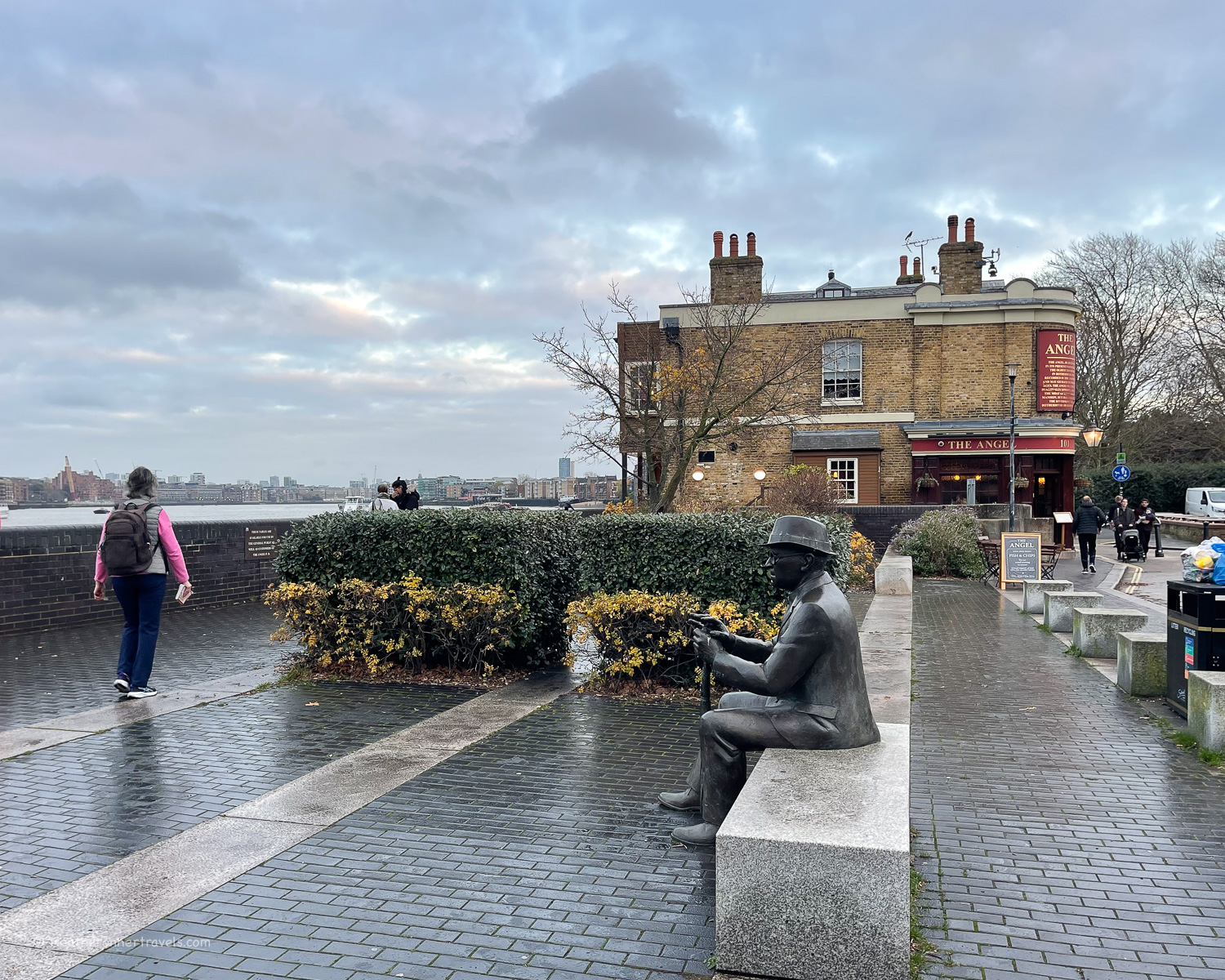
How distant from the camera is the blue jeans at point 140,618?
8.25 meters

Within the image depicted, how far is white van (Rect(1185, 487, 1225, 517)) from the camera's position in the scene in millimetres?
38781

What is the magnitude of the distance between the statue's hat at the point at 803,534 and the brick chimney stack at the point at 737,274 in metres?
28.8

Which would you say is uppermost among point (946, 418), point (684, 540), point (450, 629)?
point (946, 418)

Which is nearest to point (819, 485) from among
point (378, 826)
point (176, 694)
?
point (176, 694)

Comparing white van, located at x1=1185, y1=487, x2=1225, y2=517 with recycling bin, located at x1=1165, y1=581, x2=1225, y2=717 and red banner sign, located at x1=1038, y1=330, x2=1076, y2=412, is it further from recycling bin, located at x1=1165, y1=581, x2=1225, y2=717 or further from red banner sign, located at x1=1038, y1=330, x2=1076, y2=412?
recycling bin, located at x1=1165, y1=581, x2=1225, y2=717

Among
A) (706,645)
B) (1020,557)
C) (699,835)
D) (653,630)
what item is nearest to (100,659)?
(653,630)

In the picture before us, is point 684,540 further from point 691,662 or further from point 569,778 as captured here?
point 569,778

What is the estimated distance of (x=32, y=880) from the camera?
14.4 feet

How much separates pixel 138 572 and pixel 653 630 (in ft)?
15.5

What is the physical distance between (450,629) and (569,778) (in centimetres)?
344

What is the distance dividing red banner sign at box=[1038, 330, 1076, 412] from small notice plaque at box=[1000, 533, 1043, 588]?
15803 millimetres

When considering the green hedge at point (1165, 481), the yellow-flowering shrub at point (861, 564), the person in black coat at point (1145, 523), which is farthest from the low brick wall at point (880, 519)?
the green hedge at point (1165, 481)

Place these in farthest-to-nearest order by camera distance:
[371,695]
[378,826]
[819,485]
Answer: [819,485]
[371,695]
[378,826]

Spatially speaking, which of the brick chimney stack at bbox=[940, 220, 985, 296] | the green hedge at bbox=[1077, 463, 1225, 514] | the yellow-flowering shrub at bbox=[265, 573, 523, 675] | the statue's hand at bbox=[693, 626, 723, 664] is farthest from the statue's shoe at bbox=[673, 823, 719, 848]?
the green hedge at bbox=[1077, 463, 1225, 514]
